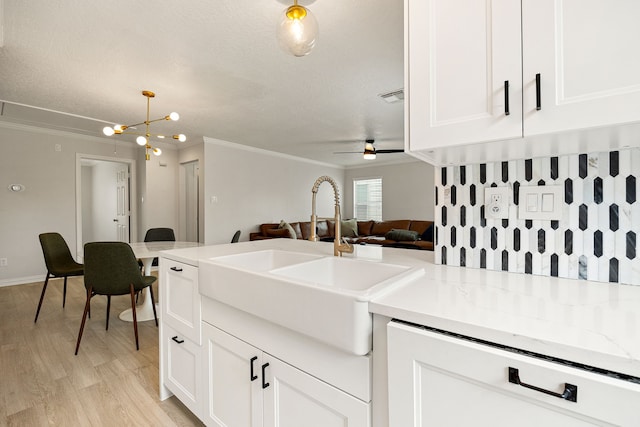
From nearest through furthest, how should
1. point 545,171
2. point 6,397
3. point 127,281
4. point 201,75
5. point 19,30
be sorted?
point 545,171 < point 6,397 < point 19,30 < point 127,281 < point 201,75

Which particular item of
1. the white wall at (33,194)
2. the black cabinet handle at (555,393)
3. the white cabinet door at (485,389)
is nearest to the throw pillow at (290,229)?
the white wall at (33,194)

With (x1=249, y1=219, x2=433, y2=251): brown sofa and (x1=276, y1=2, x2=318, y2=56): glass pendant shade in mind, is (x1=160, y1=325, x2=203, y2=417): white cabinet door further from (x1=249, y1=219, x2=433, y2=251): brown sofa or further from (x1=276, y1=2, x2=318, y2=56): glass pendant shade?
(x1=249, y1=219, x2=433, y2=251): brown sofa

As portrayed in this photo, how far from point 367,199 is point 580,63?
24.7ft

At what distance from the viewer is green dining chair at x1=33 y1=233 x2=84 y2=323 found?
2.94 meters

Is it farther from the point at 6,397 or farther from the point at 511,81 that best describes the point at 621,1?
the point at 6,397

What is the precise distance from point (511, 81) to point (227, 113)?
3.60 metres

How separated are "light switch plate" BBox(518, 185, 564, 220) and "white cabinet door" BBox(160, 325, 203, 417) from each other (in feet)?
5.14

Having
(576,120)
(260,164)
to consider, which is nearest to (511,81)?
(576,120)

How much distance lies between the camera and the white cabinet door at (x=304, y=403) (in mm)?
823

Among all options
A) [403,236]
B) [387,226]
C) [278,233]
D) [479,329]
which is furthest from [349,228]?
[479,329]

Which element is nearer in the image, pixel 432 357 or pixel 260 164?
pixel 432 357

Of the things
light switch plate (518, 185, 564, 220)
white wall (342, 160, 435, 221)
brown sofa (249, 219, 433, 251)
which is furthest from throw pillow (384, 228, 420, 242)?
light switch plate (518, 185, 564, 220)

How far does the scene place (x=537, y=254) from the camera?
1.09m

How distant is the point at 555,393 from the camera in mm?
524
